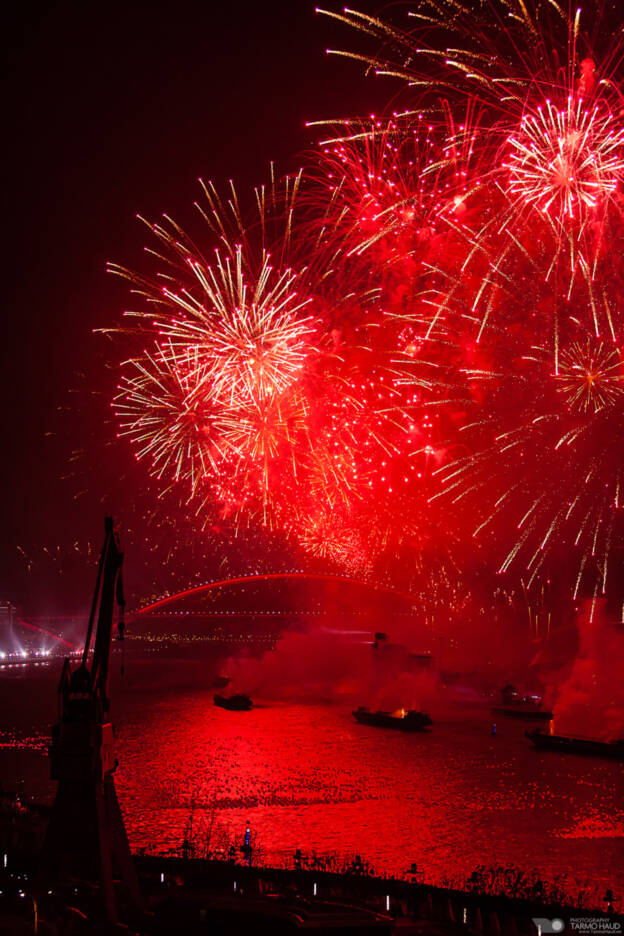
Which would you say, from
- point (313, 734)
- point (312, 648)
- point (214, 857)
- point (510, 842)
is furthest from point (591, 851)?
point (312, 648)

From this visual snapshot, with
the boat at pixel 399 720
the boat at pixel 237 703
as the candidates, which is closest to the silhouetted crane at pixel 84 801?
the boat at pixel 399 720

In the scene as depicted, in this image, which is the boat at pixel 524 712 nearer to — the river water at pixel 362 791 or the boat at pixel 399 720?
the river water at pixel 362 791

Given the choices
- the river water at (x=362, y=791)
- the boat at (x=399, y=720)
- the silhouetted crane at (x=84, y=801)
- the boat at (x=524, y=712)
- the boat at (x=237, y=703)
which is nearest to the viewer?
the silhouetted crane at (x=84, y=801)

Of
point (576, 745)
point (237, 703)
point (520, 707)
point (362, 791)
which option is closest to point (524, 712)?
point (520, 707)

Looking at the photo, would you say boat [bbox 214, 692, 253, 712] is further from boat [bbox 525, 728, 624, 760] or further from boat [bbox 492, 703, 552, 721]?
boat [bbox 525, 728, 624, 760]

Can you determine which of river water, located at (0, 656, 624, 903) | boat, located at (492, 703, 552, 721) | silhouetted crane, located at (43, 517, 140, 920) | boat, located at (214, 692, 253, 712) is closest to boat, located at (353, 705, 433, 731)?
river water, located at (0, 656, 624, 903)

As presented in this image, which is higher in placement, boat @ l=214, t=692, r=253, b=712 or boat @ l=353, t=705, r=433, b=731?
boat @ l=353, t=705, r=433, b=731
